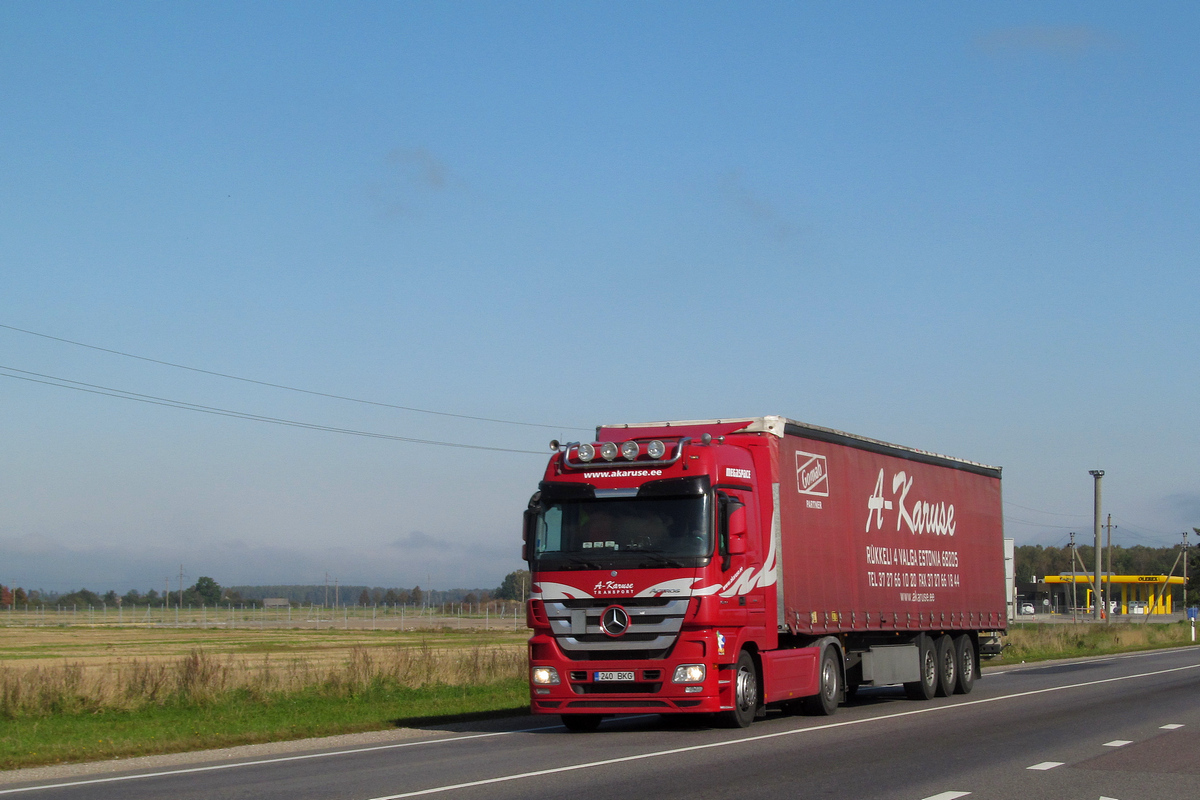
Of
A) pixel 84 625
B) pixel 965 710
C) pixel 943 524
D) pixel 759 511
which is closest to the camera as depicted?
pixel 759 511

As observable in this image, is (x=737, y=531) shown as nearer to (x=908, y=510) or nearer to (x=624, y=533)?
(x=624, y=533)

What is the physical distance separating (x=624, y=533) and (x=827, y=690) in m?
4.93

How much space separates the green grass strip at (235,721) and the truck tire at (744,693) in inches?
199

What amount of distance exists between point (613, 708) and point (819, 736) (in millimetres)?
2559

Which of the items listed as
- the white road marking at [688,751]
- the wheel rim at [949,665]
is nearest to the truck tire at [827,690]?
the white road marking at [688,751]

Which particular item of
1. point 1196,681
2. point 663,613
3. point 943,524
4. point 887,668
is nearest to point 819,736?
point 663,613

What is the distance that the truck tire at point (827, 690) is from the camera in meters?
18.7

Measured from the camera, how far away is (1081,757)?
1315cm

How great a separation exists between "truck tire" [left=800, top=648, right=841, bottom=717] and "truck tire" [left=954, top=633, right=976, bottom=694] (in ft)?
18.0

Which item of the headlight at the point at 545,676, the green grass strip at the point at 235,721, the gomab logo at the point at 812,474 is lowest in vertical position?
the green grass strip at the point at 235,721

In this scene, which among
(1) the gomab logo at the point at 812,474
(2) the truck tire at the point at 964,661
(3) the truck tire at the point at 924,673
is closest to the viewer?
(1) the gomab logo at the point at 812,474

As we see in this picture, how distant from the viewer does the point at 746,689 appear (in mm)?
16500

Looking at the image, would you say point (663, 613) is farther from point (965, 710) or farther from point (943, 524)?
point (943, 524)

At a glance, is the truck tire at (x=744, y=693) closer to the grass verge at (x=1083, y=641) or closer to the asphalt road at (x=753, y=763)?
the asphalt road at (x=753, y=763)
